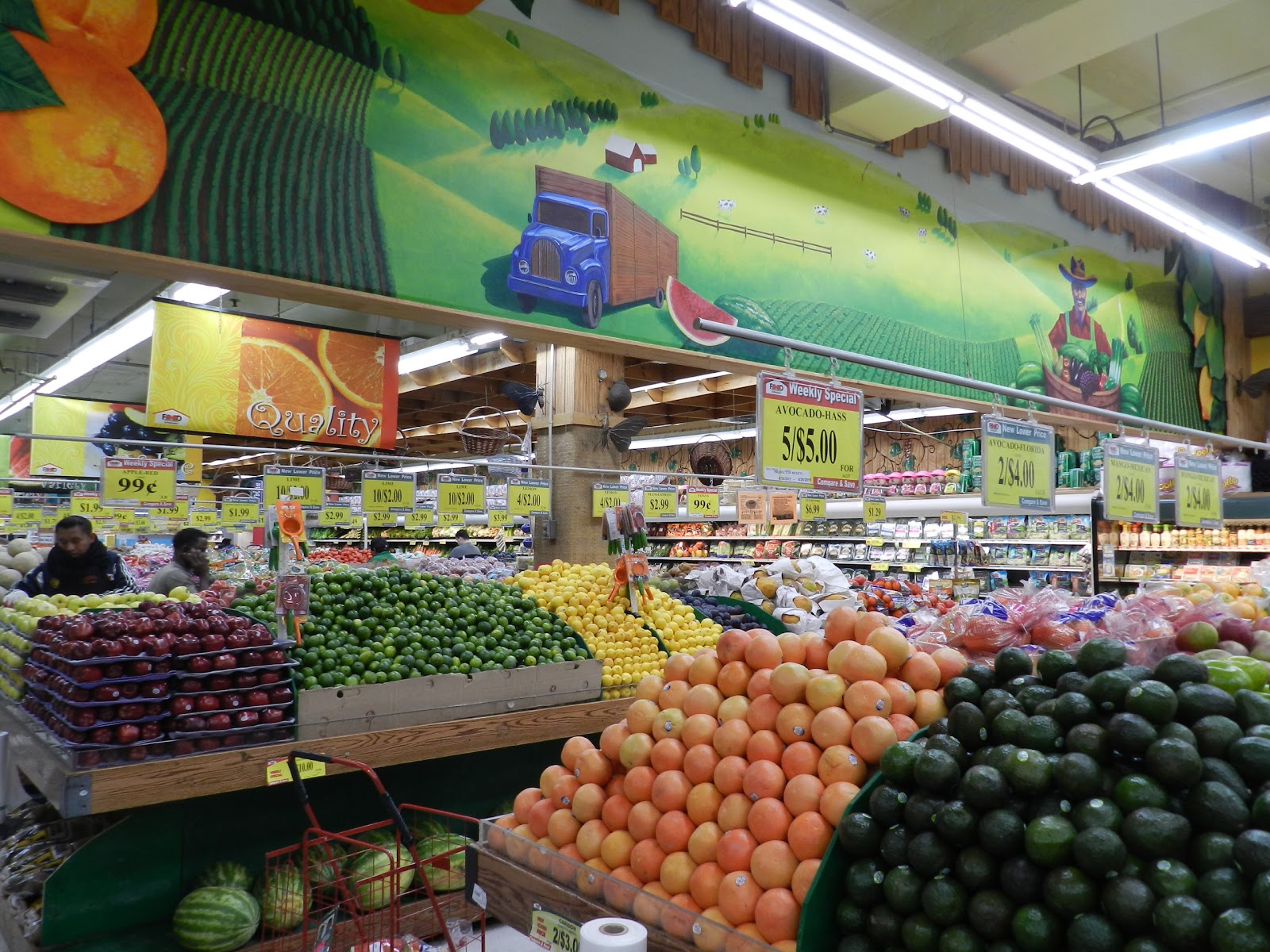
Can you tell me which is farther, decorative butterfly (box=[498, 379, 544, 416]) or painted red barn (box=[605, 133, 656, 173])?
decorative butterfly (box=[498, 379, 544, 416])

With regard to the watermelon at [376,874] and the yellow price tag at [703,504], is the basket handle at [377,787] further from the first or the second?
the yellow price tag at [703,504]

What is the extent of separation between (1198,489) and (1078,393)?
1.36 metres

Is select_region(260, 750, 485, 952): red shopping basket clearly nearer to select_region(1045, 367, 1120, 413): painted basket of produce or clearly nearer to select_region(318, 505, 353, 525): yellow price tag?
select_region(1045, 367, 1120, 413): painted basket of produce

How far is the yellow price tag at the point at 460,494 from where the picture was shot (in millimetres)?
7742

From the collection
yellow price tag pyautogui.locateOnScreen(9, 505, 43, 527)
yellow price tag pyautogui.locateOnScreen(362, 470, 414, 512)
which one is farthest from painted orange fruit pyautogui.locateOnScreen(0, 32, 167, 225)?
yellow price tag pyautogui.locateOnScreen(9, 505, 43, 527)

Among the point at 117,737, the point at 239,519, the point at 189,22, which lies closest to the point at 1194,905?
the point at 117,737

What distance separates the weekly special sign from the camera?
3686 millimetres

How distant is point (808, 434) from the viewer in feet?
12.7

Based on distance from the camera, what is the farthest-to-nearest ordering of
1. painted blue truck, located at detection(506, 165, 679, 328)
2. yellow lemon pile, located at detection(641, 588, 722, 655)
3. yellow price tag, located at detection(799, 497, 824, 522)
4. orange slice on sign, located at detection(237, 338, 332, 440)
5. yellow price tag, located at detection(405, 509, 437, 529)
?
yellow price tag, located at detection(799, 497, 824, 522) < yellow price tag, located at detection(405, 509, 437, 529) < orange slice on sign, located at detection(237, 338, 332, 440) < yellow lemon pile, located at detection(641, 588, 722, 655) < painted blue truck, located at detection(506, 165, 679, 328)

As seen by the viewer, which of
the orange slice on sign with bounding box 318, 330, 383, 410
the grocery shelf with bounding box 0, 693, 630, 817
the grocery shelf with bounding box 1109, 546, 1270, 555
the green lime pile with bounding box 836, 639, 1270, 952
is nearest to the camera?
the green lime pile with bounding box 836, 639, 1270, 952

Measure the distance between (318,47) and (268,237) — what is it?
0.92m

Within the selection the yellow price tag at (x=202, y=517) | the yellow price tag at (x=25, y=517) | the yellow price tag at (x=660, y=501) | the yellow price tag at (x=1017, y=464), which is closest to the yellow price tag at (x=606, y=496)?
the yellow price tag at (x=660, y=501)

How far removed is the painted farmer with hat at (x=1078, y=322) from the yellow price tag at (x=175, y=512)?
992 centimetres

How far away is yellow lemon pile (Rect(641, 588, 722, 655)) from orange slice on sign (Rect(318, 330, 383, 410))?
9.90 ft
